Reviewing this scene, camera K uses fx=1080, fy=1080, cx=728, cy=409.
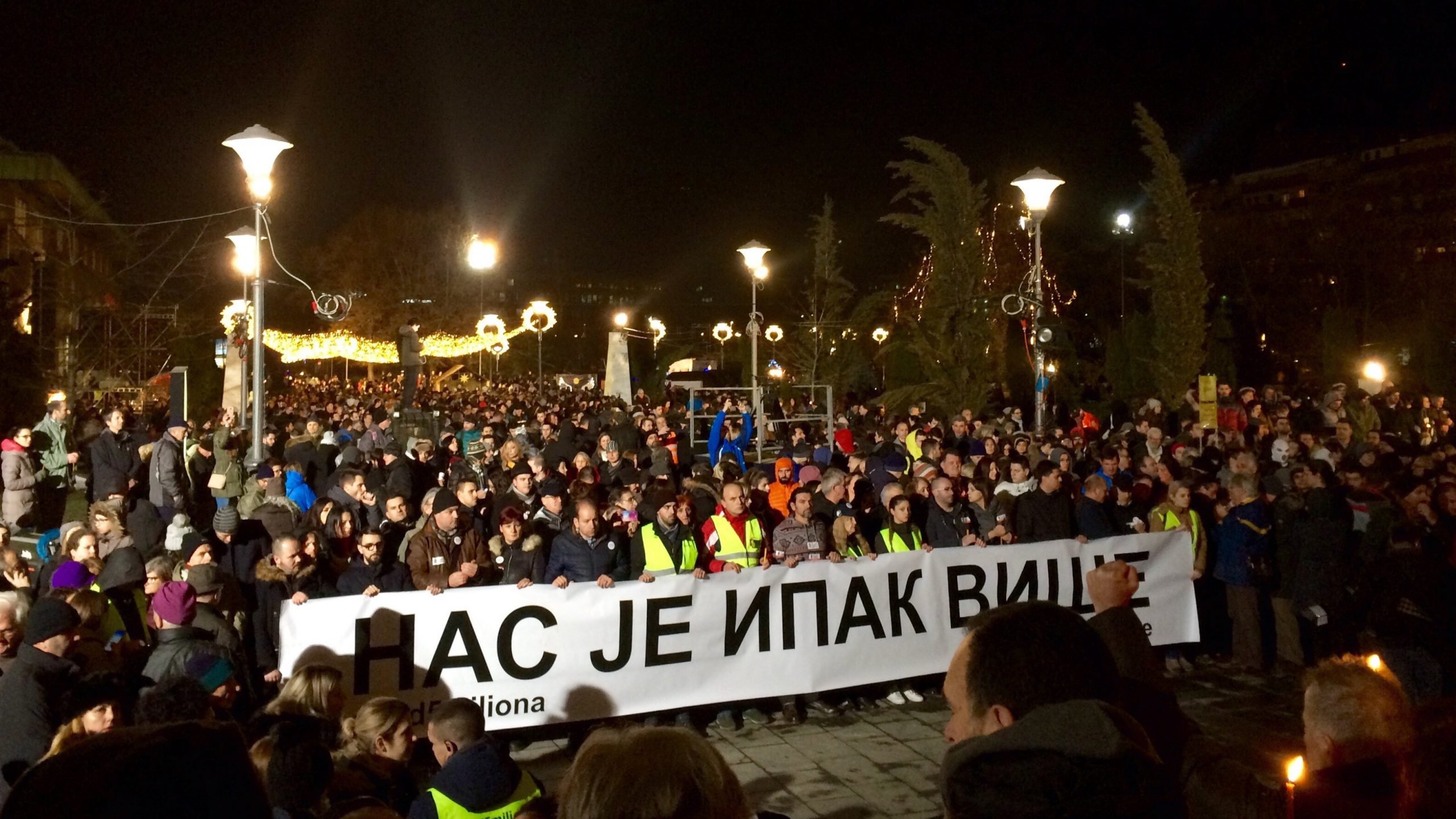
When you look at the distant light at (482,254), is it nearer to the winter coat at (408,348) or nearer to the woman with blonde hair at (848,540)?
the winter coat at (408,348)

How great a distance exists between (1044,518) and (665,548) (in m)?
3.57

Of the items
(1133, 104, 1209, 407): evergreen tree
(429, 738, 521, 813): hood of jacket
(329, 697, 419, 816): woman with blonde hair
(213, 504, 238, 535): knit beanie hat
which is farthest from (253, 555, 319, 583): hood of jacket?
(1133, 104, 1209, 407): evergreen tree

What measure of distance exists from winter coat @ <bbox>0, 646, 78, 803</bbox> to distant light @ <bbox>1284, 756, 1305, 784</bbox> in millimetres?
4816

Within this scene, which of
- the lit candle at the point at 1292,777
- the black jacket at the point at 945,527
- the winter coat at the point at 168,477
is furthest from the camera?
the winter coat at the point at 168,477

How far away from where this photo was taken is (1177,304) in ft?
89.3

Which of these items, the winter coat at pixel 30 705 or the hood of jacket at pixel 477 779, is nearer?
the hood of jacket at pixel 477 779

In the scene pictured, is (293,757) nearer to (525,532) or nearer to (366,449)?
(525,532)

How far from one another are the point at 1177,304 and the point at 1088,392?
18.9ft

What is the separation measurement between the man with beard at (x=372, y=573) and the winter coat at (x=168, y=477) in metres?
6.10

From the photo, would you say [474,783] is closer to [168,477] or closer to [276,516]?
[276,516]

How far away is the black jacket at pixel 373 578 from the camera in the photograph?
7.13 m

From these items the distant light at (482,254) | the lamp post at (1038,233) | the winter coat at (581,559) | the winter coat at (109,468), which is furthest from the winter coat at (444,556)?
the distant light at (482,254)

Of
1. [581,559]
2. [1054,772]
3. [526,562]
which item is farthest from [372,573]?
[1054,772]

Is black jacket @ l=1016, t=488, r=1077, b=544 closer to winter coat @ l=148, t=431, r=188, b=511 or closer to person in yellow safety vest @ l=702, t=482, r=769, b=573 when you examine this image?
person in yellow safety vest @ l=702, t=482, r=769, b=573
